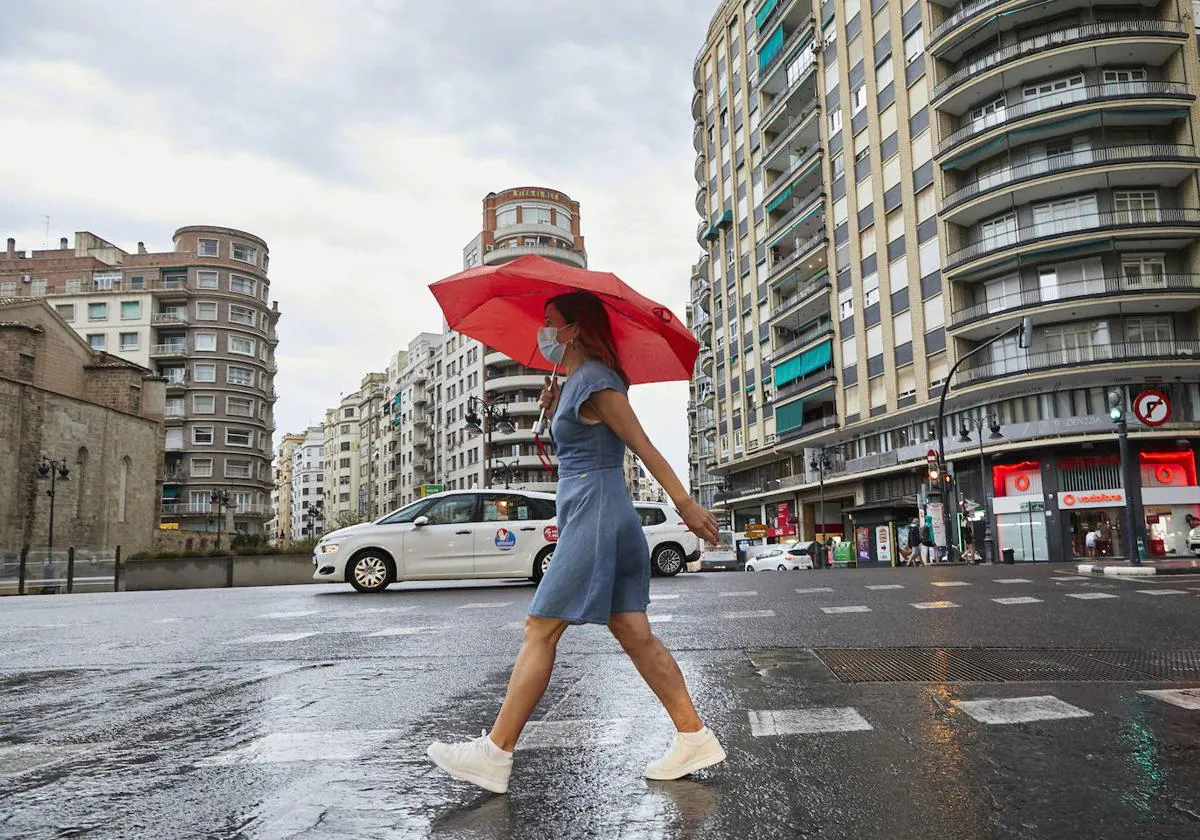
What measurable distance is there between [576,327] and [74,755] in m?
2.57

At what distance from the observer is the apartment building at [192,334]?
260ft

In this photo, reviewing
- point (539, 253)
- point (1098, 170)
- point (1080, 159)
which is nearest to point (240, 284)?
point (539, 253)

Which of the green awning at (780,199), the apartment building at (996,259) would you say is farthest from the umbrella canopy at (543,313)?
the green awning at (780,199)

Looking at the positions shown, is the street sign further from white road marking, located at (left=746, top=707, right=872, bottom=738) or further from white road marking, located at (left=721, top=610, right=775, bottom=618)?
white road marking, located at (left=746, top=707, right=872, bottom=738)

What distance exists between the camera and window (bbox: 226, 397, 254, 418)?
81250 millimetres

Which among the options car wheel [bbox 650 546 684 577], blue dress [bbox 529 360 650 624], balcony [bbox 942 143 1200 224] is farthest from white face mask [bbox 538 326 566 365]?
balcony [bbox 942 143 1200 224]

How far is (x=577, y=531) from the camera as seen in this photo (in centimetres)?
327

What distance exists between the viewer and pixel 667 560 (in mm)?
17516

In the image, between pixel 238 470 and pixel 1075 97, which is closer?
pixel 1075 97

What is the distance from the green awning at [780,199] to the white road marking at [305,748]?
181ft

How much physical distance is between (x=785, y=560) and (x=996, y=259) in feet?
52.5

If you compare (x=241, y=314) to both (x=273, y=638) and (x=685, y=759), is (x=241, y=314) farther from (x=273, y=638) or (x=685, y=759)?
(x=685, y=759)

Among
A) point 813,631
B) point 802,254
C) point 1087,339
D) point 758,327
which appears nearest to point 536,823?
point 813,631

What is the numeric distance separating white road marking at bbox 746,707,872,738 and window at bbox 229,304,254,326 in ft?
281
